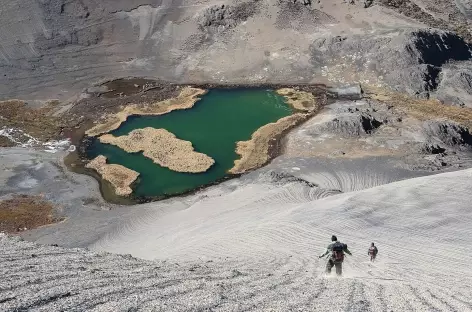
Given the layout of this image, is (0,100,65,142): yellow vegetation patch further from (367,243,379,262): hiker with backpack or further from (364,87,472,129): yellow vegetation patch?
(367,243,379,262): hiker with backpack

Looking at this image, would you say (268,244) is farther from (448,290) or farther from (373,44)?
(373,44)

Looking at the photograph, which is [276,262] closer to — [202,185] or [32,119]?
[202,185]

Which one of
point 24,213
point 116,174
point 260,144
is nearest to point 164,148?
point 116,174

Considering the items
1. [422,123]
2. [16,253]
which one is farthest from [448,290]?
[422,123]

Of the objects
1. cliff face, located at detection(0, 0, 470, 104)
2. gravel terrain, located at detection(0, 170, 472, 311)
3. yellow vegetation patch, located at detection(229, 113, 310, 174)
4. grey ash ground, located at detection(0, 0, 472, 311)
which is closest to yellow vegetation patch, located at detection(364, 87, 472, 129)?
grey ash ground, located at detection(0, 0, 472, 311)

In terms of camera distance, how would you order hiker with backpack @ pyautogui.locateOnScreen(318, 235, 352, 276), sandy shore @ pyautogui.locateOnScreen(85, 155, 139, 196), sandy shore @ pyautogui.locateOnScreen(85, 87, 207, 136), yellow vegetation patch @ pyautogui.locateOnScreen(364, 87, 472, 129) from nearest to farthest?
1. hiker with backpack @ pyautogui.locateOnScreen(318, 235, 352, 276)
2. sandy shore @ pyautogui.locateOnScreen(85, 155, 139, 196)
3. yellow vegetation patch @ pyautogui.locateOnScreen(364, 87, 472, 129)
4. sandy shore @ pyautogui.locateOnScreen(85, 87, 207, 136)
